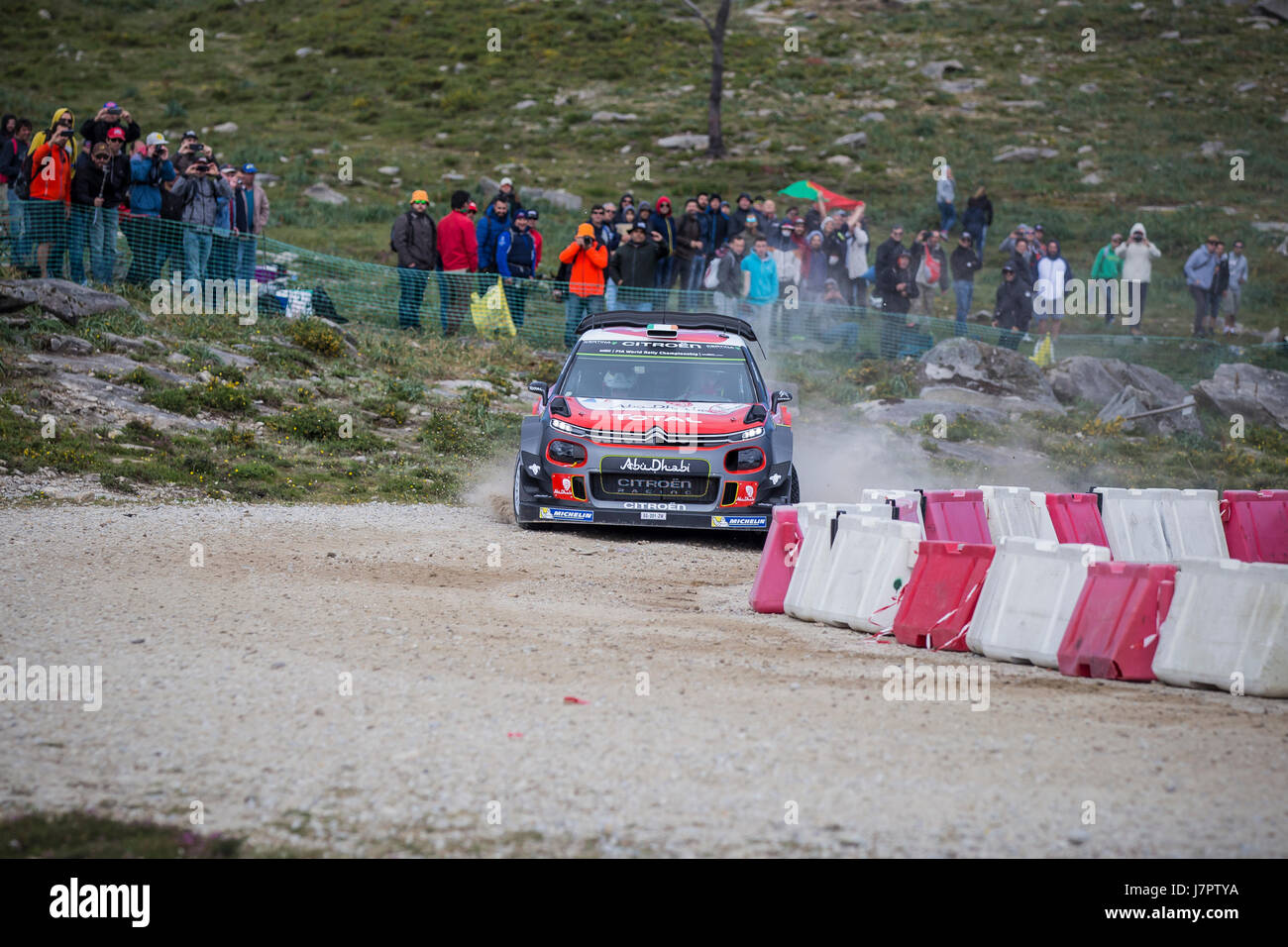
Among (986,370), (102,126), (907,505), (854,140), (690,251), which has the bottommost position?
(907,505)

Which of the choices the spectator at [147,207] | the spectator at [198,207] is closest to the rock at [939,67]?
the spectator at [198,207]

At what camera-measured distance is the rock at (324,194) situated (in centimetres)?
3278

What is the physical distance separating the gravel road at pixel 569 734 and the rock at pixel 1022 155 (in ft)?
111

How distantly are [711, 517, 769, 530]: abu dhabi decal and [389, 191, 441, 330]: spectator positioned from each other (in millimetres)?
9562

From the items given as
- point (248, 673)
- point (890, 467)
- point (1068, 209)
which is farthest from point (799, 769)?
point (1068, 209)

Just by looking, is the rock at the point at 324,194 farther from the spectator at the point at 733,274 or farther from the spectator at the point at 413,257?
the spectator at the point at 733,274

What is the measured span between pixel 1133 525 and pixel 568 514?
4652 mm

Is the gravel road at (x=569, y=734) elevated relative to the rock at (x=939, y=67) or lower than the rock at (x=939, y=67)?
lower

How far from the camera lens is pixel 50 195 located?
1659cm

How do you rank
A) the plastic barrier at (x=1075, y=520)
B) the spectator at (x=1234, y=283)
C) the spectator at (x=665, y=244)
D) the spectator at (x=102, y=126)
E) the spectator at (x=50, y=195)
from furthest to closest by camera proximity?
the spectator at (x=1234, y=283) < the spectator at (x=665, y=244) < the spectator at (x=102, y=126) < the spectator at (x=50, y=195) < the plastic barrier at (x=1075, y=520)

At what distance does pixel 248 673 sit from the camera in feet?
21.4

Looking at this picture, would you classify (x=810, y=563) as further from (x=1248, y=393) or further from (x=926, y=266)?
(x=926, y=266)

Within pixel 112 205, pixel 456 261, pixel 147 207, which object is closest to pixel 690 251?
pixel 456 261

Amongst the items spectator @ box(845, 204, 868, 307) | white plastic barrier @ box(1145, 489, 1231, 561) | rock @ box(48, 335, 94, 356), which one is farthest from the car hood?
spectator @ box(845, 204, 868, 307)
